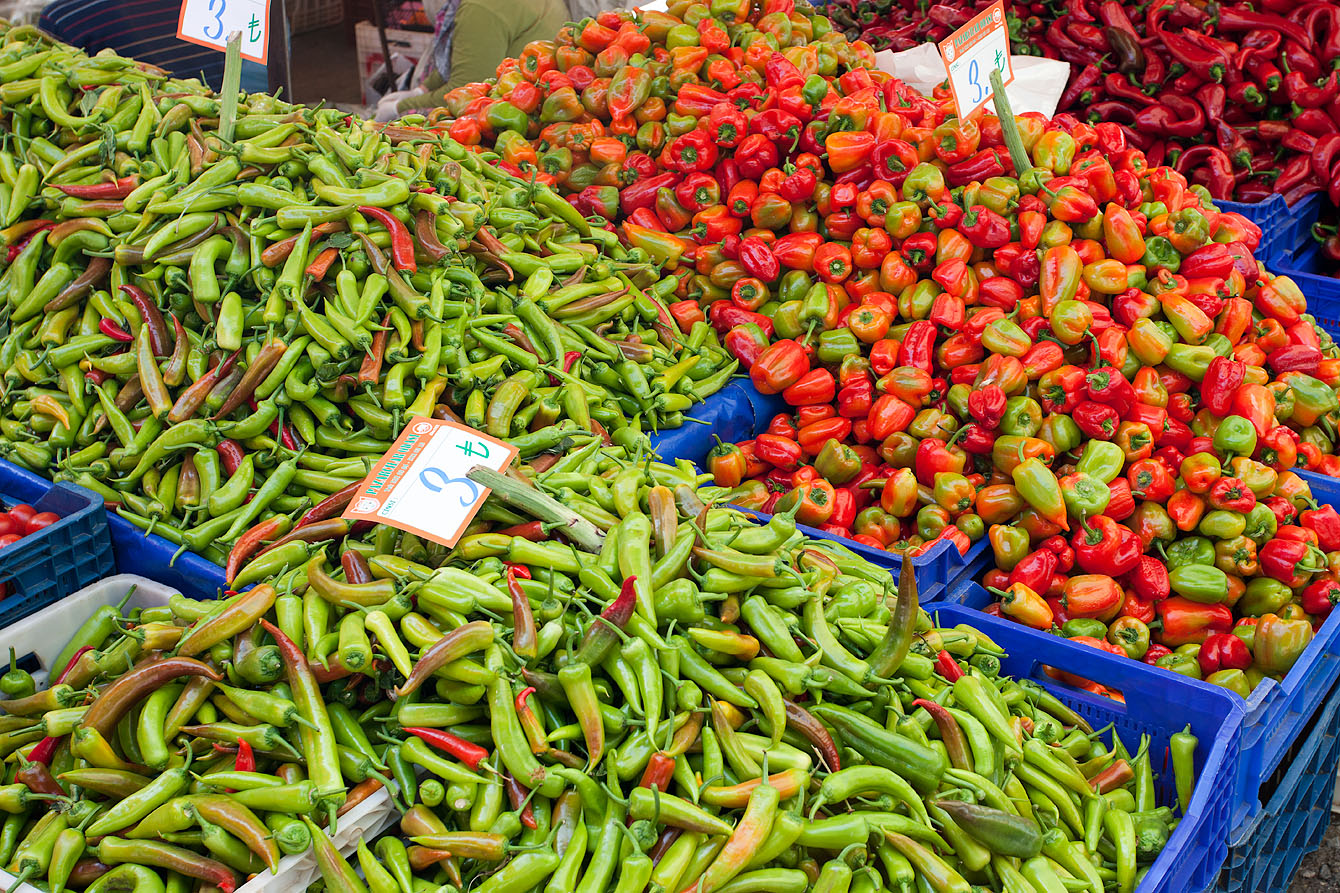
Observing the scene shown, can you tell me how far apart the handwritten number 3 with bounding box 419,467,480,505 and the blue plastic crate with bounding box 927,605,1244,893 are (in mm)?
1308

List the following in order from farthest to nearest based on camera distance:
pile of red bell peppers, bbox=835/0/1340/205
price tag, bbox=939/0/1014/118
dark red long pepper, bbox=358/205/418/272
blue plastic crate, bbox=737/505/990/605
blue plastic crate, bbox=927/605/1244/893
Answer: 1. pile of red bell peppers, bbox=835/0/1340/205
2. price tag, bbox=939/0/1014/118
3. dark red long pepper, bbox=358/205/418/272
4. blue plastic crate, bbox=737/505/990/605
5. blue plastic crate, bbox=927/605/1244/893

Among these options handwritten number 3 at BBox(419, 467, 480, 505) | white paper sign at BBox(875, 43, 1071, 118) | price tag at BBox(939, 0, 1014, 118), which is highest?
price tag at BBox(939, 0, 1014, 118)

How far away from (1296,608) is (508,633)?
233cm

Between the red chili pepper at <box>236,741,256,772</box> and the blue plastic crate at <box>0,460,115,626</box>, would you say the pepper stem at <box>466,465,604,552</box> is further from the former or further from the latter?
the blue plastic crate at <box>0,460,115,626</box>

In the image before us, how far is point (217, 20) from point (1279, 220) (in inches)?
181

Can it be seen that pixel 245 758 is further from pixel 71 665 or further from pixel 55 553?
pixel 55 553

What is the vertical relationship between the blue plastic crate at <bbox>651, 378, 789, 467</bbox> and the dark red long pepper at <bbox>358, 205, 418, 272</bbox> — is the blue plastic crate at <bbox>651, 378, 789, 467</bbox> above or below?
below

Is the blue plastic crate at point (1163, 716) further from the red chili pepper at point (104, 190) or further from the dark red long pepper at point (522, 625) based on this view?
the red chili pepper at point (104, 190)

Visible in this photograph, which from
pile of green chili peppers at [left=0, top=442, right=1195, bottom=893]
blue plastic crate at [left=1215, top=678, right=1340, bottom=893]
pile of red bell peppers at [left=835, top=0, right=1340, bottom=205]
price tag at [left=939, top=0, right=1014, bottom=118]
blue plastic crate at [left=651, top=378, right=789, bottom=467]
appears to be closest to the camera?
pile of green chili peppers at [left=0, top=442, right=1195, bottom=893]

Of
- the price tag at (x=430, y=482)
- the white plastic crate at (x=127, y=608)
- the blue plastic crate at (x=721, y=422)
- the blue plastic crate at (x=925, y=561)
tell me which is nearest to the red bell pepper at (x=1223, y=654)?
the blue plastic crate at (x=925, y=561)

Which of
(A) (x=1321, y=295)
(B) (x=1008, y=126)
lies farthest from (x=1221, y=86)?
(B) (x=1008, y=126)

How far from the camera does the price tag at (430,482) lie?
7.29 feet

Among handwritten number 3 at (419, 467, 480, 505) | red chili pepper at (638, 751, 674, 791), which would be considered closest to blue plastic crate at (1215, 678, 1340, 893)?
red chili pepper at (638, 751, 674, 791)

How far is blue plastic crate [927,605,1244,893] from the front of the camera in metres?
2.25
